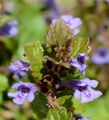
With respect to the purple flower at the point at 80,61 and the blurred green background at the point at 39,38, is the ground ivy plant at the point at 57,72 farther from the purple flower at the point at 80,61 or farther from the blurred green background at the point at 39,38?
the blurred green background at the point at 39,38

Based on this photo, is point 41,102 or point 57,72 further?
point 41,102

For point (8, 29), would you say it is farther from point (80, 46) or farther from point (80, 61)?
point (80, 61)

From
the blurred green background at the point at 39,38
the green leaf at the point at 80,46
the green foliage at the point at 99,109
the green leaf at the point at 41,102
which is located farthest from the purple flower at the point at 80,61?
the green foliage at the point at 99,109

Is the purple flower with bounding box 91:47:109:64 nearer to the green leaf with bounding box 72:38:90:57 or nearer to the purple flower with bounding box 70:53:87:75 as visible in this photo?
the green leaf with bounding box 72:38:90:57

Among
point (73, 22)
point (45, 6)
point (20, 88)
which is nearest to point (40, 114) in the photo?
point (20, 88)

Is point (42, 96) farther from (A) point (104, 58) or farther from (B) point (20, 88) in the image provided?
(A) point (104, 58)

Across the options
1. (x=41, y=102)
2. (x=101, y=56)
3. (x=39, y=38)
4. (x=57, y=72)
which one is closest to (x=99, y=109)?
(x=101, y=56)
